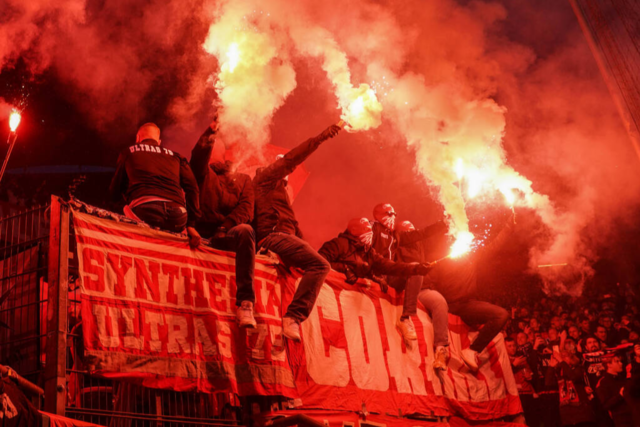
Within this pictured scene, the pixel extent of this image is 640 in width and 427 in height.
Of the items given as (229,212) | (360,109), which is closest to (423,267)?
(360,109)

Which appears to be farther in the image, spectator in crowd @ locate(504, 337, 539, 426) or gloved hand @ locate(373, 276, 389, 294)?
spectator in crowd @ locate(504, 337, 539, 426)

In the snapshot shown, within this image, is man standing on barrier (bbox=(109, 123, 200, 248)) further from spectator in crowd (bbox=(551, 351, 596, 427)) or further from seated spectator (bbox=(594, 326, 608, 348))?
seated spectator (bbox=(594, 326, 608, 348))

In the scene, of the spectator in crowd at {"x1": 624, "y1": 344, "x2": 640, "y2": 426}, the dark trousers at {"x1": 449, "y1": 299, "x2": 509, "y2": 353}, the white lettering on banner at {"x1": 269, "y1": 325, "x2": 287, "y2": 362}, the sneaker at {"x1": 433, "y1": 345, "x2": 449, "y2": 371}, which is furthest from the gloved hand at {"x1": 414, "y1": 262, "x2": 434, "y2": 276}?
the spectator in crowd at {"x1": 624, "y1": 344, "x2": 640, "y2": 426}

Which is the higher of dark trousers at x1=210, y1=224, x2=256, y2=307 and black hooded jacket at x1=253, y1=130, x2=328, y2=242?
black hooded jacket at x1=253, y1=130, x2=328, y2=242

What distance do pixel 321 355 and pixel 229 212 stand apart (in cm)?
201

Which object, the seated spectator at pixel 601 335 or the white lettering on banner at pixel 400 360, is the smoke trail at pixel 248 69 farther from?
the seated spectator at pixel 601 335

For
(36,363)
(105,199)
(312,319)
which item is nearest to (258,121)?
(312,319)

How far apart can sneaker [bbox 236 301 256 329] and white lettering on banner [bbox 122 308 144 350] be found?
1057 mm

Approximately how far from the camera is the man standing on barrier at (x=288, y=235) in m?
7.46

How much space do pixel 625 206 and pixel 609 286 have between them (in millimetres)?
2811

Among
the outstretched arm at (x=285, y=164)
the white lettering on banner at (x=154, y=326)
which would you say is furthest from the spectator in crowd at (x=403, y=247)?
the white lettering on banner at (x=154, y=326)

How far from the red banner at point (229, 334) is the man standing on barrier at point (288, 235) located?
0.69ft

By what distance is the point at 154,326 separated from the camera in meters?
6.26

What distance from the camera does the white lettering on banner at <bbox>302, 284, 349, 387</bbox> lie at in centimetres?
762
